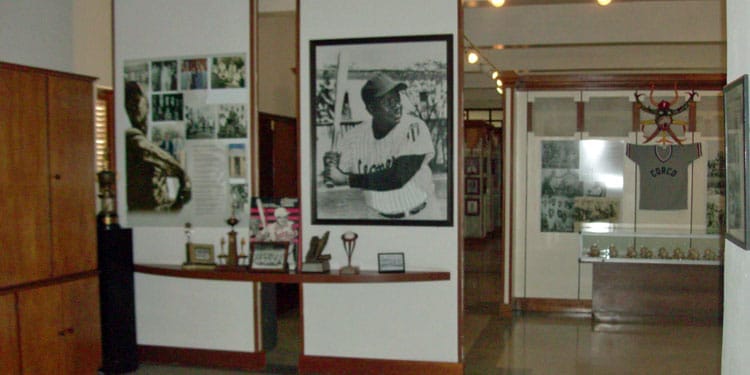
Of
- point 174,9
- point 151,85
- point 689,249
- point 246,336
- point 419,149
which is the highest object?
point 174,9

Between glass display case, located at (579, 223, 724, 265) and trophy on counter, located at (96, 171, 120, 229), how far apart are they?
4930mm

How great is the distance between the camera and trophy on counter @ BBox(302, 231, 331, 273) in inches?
219

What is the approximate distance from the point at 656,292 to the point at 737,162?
500 cm

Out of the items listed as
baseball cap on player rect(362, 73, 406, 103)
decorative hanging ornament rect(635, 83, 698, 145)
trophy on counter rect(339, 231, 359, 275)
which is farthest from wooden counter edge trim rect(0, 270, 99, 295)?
decorative hanging ornament rect(635, 83, 698, 145)

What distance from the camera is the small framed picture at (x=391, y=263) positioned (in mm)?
5535

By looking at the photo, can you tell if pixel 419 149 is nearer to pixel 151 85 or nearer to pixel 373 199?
pixel 373 199

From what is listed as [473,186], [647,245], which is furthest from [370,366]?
[473,186]

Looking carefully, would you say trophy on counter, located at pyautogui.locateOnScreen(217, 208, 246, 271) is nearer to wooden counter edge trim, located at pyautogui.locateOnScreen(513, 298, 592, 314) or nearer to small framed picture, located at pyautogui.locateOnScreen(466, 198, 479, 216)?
wooden counter edge trim, located at pyautogui.locateOnScreen(513, 298, 592, 314)

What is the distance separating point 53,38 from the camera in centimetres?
593

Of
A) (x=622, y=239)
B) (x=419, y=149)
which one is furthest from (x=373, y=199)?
(x=622, y=239)

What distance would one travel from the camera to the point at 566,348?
21.8 ft

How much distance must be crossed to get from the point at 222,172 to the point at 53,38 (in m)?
1.76

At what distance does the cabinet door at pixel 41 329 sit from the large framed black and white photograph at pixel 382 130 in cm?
201

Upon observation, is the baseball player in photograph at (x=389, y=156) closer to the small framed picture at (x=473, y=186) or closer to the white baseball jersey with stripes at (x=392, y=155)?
the white baseball jersey with stripes at (x=392, y=155)
